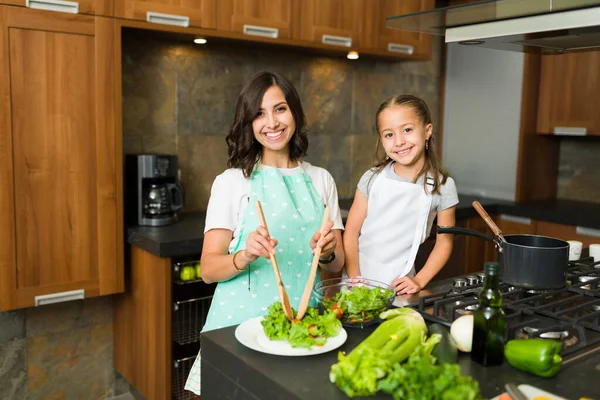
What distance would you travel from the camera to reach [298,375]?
38.9 inches

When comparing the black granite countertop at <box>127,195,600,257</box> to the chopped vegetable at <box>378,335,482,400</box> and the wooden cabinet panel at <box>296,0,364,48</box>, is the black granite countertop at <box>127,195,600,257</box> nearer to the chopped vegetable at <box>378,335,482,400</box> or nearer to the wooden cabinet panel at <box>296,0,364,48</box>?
the wooden cabinet panel at <box>296,0,364,48</box>

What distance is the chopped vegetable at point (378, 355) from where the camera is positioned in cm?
90

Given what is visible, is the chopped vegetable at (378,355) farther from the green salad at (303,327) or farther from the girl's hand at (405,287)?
the girl's hand at (405,287)

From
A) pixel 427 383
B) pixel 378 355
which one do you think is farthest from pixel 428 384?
pixel 378 355

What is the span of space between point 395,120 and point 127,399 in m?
1.87

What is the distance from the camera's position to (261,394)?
998mm

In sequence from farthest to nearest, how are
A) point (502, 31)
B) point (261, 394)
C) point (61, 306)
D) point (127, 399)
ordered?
1. point (127, 399)
2. point (61, 306)
3. point (502, 31)
4. point (261, 394)

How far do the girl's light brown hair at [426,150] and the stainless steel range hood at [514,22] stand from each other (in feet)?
0.90

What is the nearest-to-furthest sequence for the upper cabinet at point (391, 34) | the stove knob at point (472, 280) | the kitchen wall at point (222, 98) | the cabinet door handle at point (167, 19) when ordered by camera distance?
the stove knob at point (472, 280), the cabinet door handle at point (167, 19), the kitchen wall at point (222, 98), the upper cabinet at point (391, 34)

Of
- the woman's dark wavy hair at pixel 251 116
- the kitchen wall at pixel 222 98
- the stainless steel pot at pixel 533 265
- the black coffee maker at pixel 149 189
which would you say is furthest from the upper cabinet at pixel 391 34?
the stainless steel pot at pixel 533 265

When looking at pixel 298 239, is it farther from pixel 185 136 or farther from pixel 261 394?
pixel 185 136

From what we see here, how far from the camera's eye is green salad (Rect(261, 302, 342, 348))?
1093 millimetres

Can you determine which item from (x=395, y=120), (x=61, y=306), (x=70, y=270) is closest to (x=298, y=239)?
(x=395, y=120)

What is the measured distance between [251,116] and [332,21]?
1398 millimetres
